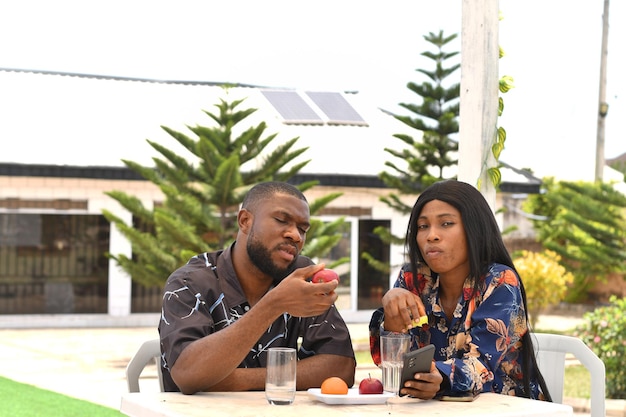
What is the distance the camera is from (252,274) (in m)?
3.35

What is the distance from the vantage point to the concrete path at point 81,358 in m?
9.48

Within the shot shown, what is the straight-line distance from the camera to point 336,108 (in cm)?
1938

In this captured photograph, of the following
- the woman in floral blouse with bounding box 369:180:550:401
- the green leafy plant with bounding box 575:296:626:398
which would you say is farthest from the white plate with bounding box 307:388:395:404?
the green leafy plant with bounding box 575:296:626:398

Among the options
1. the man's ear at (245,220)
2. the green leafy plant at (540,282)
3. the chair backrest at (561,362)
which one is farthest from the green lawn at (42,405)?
the green leafy plant at (540,282)

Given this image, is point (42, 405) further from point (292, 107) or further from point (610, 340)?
point (292, 107)

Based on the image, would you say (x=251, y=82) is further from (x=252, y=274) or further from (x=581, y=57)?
(x=581, y=57)

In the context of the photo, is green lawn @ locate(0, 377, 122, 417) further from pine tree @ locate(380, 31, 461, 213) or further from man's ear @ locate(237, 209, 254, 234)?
pine tree @ locate(380, 31, 461, 213)

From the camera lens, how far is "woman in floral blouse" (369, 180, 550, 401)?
313 centimetres

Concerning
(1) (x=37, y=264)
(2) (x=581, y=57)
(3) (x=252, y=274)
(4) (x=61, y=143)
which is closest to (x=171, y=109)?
(4) (x=61, y=143)

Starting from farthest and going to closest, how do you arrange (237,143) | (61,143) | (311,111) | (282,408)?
(311,111) < (61,143) < (237,143) < (282,408)

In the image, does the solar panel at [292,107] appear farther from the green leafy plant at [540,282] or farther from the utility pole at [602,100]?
the utility pole at [602,100]

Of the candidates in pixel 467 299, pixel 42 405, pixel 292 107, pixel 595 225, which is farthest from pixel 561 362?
pixel 292 107

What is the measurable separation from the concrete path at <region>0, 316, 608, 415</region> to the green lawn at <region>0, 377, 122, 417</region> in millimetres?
222

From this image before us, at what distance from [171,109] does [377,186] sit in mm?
3814
